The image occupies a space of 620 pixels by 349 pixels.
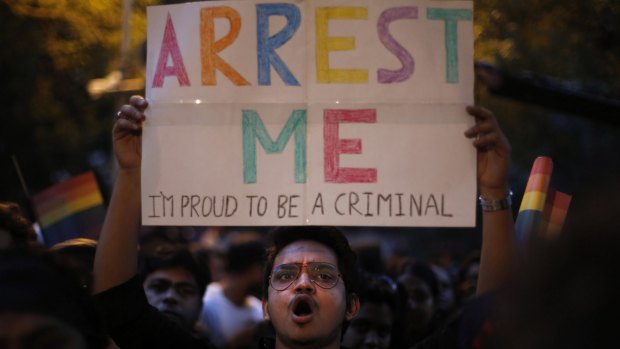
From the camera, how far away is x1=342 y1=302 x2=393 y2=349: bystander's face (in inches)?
214

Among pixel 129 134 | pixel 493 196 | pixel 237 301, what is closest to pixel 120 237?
pixel 129 134

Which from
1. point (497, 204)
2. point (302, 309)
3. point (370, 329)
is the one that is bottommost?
point (370, 329)

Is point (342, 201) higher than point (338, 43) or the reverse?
the reverse

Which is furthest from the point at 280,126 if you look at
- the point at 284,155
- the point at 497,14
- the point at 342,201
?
the point at 497,14

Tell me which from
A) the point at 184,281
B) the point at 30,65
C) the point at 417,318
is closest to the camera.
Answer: the point at 184,281

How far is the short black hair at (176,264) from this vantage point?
571 cm

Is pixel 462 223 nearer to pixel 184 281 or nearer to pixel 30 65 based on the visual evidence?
pixel 184 281

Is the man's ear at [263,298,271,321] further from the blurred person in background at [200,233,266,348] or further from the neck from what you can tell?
the blurred person in background at [200,233,266,348]

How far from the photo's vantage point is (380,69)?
3.71 meters

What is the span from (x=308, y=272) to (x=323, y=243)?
164mm

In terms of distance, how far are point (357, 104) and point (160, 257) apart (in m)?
2.37

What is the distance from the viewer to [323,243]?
399cm

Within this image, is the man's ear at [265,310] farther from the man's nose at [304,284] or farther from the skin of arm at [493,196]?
Result: the skin of arm at [493,196]

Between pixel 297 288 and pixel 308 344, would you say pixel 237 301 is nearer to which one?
pixel 297 288
